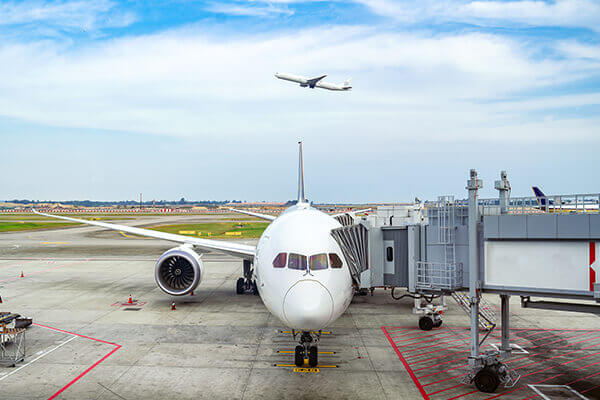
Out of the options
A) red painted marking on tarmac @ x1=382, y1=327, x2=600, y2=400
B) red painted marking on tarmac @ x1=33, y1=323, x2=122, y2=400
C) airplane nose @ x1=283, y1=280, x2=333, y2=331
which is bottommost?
red painted marking on tarmac @ x1=382, y1=327, x2=600, y2=400

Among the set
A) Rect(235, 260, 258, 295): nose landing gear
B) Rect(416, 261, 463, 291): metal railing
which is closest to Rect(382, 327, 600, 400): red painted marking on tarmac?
Rect(416, 261, 463, 291): metal railing

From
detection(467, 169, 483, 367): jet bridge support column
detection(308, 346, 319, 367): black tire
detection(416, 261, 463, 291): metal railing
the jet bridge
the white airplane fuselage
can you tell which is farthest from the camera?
detection(308, 346, 319, 367): black tire

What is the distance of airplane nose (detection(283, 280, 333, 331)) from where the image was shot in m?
11.5

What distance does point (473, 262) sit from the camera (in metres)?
13.0

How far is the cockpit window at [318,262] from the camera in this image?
12.4m

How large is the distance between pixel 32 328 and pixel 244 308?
9.52 meters

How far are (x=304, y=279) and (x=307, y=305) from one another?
0.80 meters

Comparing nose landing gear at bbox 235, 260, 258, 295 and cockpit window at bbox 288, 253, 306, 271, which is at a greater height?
cockpit window at bbox 288, 253, 306, 271

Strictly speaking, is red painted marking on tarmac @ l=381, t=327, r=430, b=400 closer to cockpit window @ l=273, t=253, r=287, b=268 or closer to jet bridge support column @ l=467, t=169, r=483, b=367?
jet bridge support column @ l=467, t=169, r=483, b=367

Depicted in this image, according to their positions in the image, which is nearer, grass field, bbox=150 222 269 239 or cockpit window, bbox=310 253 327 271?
cockpit window, bbox=310 253 327 271

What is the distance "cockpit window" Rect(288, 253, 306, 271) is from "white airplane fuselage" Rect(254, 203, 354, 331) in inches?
1.2

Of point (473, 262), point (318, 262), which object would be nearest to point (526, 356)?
point (473, 262)

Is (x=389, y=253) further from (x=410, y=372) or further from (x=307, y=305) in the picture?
(x=307, y=305)

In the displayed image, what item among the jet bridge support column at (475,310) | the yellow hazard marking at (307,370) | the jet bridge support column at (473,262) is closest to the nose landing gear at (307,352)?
the yellow hazard marking at (307,370)
